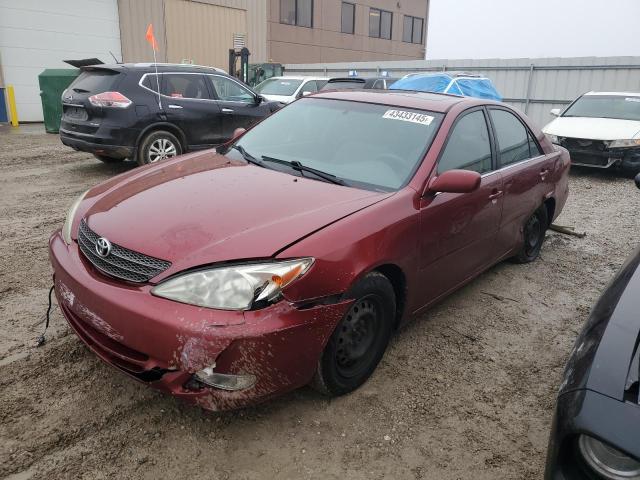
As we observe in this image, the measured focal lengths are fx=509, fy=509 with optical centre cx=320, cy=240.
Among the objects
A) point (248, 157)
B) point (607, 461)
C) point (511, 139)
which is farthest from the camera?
point (511, 139)

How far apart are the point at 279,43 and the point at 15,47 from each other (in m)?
15.5

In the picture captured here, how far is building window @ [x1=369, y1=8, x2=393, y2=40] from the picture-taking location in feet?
110

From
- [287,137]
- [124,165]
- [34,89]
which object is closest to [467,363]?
[287,137]

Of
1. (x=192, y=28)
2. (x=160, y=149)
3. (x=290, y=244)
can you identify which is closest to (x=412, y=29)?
(x=192, y=28)

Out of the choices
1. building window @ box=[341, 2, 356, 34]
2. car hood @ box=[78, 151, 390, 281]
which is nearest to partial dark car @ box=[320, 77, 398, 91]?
car hood @ box=[78, 151, 390, 281]

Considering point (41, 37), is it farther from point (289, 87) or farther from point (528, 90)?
point (528, 90)

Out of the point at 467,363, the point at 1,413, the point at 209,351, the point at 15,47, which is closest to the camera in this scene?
the point at 209,351

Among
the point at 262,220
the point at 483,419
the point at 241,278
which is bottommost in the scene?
the point at 483,419

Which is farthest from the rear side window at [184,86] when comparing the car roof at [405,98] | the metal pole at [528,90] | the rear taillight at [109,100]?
the metal pole at [528,90]

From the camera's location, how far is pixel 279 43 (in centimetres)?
2816

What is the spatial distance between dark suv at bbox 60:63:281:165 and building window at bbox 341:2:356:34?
25608 millimetres

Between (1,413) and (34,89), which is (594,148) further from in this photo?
(34,89)

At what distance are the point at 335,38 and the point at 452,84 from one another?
74.2 ft

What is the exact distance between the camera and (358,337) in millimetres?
2707
